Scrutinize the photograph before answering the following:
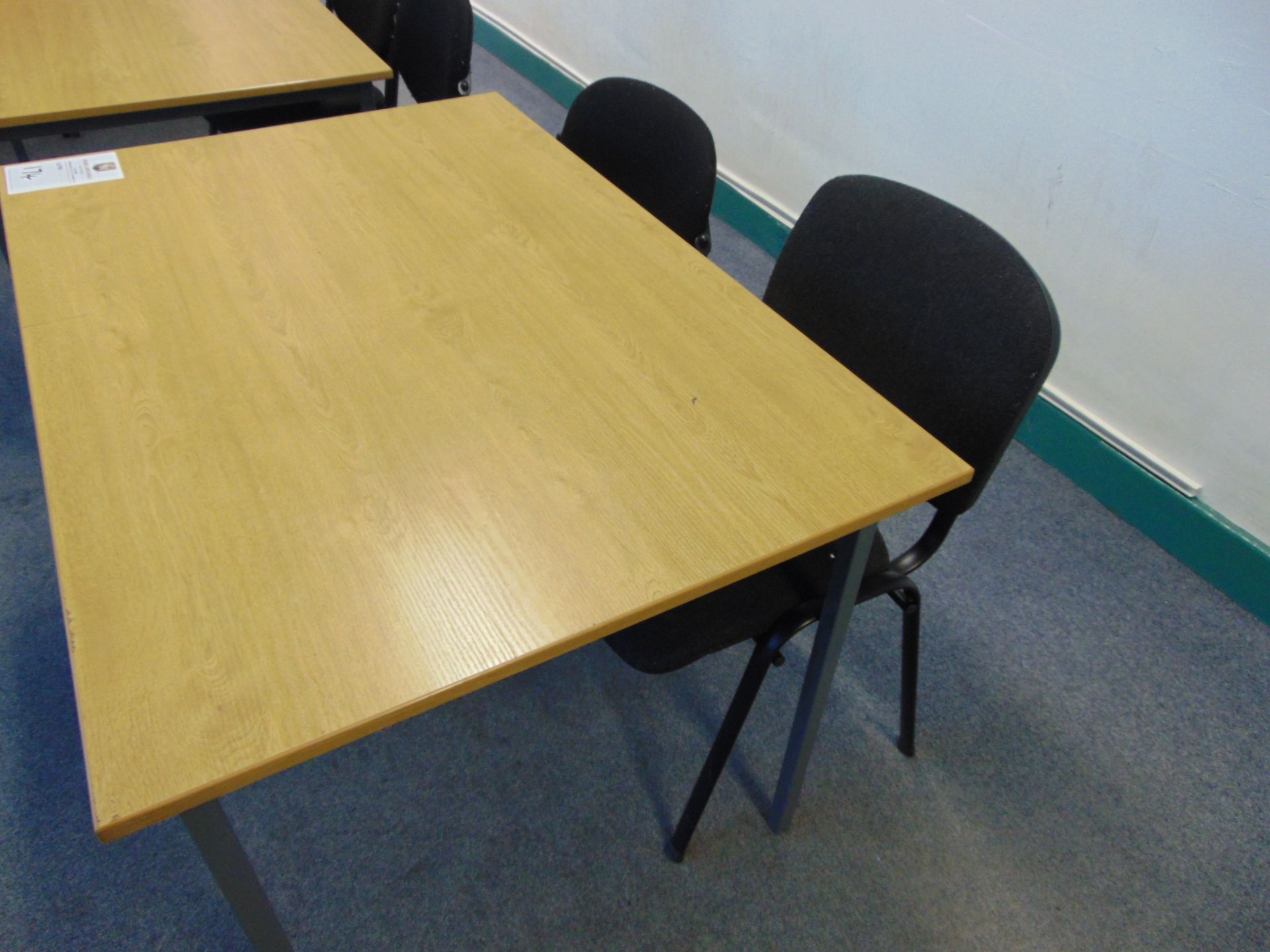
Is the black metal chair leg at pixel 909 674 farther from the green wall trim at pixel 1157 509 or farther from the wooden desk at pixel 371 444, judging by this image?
the green wall trim at pixel 1157 509

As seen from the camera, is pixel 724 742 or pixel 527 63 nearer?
pixel 724 742

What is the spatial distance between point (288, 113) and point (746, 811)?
6.52 ft

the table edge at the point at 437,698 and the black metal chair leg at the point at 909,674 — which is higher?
the table edge at the point at 437,698

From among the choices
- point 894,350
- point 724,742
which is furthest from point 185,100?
point 724,742

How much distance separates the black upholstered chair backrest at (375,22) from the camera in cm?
232

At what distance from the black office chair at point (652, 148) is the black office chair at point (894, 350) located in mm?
243

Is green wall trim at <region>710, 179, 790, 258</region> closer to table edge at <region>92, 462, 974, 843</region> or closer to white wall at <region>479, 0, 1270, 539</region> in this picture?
white wall at <region>479, 0, 1270, 539</region>

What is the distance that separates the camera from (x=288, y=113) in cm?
227

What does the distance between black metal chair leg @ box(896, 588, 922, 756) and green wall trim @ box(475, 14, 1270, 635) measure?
0.78 meters

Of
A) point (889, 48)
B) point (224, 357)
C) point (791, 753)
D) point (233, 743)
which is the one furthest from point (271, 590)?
point (889, 48)

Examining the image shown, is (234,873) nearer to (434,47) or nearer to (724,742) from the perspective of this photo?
(724,742)

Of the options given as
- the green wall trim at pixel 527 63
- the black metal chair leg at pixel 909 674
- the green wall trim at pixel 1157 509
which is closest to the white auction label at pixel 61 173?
the black metal chair leg at pixel 909 674

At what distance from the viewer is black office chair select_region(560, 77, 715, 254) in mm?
1511

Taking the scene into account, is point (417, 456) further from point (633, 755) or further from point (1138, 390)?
point (1138, 390)
